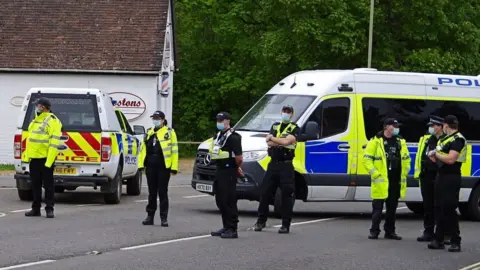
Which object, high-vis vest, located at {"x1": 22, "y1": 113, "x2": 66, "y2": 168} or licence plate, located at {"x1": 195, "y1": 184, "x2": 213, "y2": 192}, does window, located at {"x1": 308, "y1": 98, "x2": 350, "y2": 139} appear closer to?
licence plate, located at {"x1": 195, "y1": 184, "x2": 213, "y2": 192}

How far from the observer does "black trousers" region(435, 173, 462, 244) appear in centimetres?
1366

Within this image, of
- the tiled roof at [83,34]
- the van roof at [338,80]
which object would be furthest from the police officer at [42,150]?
the tiled roof at [83,34]

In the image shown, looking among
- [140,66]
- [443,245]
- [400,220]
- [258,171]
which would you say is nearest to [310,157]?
[258,171]

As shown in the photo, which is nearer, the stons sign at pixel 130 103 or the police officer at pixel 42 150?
the police officer at pixel 42 150

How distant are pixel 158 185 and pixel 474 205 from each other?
6.37 meters

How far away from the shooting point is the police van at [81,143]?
19.0 metres

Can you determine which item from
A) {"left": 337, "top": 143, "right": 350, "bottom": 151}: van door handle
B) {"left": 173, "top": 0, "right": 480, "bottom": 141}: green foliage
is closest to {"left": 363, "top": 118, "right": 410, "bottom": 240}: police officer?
{"left": 337, "top": 143, "right": 350, "bottom": 151}: van door handle

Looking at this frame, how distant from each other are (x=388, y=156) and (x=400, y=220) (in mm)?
4266

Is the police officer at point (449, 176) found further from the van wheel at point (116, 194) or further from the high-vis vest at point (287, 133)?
the van wheel at point (116, 194)

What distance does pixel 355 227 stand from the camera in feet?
55.7

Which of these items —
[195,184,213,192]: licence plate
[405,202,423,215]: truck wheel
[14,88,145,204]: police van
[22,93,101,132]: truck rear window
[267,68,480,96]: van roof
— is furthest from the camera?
[405,202,423,215]: truck wheel

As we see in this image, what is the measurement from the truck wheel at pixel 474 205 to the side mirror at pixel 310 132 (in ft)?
10.9

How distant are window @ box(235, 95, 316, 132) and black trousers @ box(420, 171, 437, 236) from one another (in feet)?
11.7

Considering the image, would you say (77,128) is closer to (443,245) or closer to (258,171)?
(258,171)
